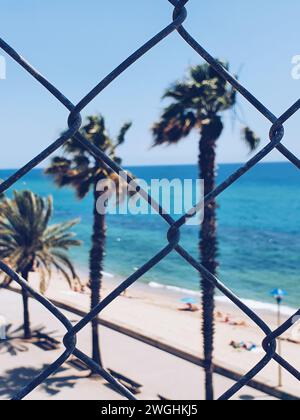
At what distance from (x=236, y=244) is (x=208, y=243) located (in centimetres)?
4283

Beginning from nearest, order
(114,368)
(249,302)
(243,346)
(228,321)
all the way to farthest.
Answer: (114,368), (243,346), (228,321), (249,302)

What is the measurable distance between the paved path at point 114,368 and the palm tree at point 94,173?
2.08 m

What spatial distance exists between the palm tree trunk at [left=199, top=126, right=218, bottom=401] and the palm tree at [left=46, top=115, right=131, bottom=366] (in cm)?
225

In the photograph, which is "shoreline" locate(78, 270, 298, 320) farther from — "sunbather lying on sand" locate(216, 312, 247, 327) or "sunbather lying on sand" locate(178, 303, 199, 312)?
"sunbather lying on sand" locate(216, 312, 247, 327)

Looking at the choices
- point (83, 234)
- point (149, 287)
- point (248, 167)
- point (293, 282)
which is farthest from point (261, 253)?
point (248, 167)

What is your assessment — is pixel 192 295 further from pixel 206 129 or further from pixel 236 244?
pixel 206 129

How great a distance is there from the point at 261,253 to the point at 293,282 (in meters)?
10.3

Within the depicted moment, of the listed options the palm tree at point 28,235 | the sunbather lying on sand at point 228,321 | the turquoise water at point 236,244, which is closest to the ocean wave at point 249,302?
the turquoise water at point 236,244

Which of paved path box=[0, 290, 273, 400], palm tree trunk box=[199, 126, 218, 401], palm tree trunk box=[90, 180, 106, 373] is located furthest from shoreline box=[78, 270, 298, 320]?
palm tree trunk box=[199, 126, 218, 401]

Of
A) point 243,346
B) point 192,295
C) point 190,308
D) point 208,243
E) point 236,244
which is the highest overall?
point 236,244

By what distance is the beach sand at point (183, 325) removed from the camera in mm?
16906

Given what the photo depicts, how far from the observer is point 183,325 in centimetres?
2359

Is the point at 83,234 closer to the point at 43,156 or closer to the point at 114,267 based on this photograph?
the point at 114,267

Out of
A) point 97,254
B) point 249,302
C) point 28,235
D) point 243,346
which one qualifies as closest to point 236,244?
point 249,302
